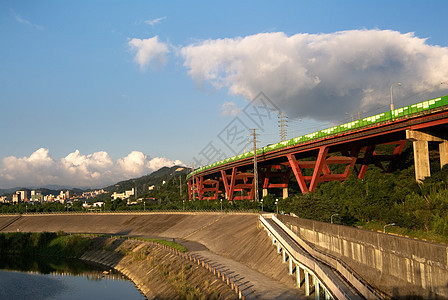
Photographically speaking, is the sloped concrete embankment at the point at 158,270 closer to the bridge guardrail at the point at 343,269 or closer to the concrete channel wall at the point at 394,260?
the bridge guardrail at the point at 343,269

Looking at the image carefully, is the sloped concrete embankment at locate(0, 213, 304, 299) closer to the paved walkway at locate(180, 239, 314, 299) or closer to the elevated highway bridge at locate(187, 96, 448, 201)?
the paved walkway at locate(180, 239, 314, 299)

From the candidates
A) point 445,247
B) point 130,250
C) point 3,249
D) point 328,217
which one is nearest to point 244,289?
point 445,247

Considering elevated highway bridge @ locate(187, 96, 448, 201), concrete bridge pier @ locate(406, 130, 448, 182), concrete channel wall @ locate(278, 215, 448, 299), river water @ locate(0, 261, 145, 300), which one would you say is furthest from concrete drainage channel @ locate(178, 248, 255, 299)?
concrete bridge pier @ locate(406, 130, 448, 182)

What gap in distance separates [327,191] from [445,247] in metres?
57.7

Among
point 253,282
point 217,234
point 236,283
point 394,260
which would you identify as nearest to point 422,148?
point 253,282

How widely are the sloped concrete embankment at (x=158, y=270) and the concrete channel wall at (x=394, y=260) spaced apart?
10.1 metres

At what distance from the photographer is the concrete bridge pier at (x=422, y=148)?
177ft

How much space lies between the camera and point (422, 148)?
56094 mm

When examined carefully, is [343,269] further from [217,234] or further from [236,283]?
[217,234]

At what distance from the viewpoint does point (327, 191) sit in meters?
77.6

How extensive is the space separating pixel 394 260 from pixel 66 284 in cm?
5296

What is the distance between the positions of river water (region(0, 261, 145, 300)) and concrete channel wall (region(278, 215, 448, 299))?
28717 mm

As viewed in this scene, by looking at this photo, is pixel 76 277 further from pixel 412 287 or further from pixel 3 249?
pixel 412 287

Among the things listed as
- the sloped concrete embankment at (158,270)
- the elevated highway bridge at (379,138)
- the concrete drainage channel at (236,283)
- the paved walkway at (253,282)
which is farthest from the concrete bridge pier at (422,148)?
the sloped concrete embankment at (158,270)
